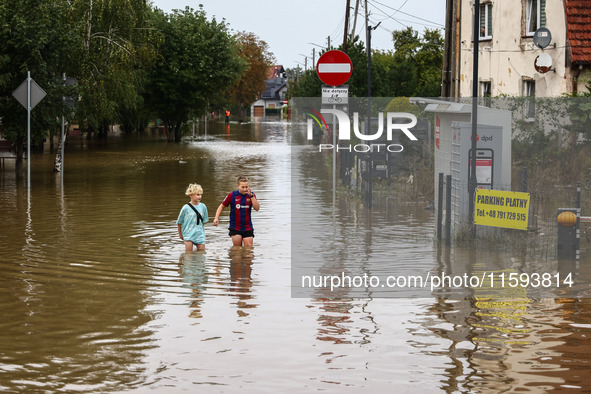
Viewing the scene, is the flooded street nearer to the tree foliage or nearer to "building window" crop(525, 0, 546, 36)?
"building window" crop(525, 0, 546, 36)

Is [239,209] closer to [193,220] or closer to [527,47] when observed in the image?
[193,220]

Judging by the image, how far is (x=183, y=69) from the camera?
210ft

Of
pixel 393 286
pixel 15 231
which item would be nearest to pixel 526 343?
pixel 393 286

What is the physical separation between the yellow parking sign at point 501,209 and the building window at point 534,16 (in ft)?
59.3

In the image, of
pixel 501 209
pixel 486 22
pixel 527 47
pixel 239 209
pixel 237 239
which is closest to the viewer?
pixel 501 209

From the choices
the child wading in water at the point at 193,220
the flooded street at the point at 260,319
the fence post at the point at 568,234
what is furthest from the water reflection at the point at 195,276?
the fence post at the point at 568,234

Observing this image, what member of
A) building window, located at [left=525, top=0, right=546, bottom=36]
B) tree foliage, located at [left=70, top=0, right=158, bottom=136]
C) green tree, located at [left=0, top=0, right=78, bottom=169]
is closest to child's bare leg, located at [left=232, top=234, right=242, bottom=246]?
green tree, located at [left=0, top=0, right=78, bottom=169]

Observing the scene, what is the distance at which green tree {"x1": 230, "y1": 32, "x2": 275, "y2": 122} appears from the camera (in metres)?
138

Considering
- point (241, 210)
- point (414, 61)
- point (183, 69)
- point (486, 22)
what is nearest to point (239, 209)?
point (241, 210)

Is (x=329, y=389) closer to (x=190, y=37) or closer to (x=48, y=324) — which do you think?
(x=48, y=324)

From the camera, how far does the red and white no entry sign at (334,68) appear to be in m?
19.7

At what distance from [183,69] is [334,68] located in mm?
45143

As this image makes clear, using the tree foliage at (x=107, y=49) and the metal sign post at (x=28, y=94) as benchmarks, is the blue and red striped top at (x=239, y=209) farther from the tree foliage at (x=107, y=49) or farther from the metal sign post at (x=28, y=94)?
the tree foliage at (x=107, y=49)

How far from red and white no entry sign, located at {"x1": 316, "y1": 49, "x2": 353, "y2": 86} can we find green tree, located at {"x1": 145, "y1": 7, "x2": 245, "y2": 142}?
143ft
